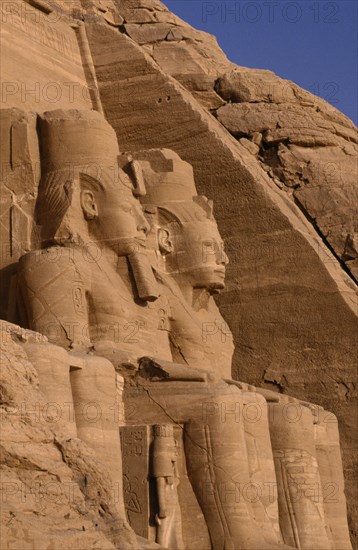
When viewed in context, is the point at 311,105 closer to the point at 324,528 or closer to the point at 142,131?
the point at 142,131

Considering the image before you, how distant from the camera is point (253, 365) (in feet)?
42.3

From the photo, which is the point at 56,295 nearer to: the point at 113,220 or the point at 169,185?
the point at 113,220

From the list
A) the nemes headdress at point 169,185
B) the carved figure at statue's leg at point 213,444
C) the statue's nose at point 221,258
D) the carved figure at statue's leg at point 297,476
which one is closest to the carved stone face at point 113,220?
the nemes headdress at point 169,185

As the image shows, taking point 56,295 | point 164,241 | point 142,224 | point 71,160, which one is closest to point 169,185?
point 164,241

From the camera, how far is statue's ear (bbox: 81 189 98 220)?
1104 cm

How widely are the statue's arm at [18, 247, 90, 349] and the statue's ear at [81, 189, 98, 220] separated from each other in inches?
28.5

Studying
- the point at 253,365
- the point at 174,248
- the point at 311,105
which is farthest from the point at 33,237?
the point at 311,105

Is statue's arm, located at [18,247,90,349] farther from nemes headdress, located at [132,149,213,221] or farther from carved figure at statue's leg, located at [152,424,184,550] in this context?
nemes headdress, located at [132,149,213,221]

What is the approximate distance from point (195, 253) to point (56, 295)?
202 cm

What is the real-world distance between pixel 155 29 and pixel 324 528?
260 inches

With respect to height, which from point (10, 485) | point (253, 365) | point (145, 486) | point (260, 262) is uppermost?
point (260, 262)

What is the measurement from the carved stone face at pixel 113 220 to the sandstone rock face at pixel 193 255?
0.09 m

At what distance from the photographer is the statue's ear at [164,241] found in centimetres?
1182

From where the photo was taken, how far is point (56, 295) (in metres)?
10.1
